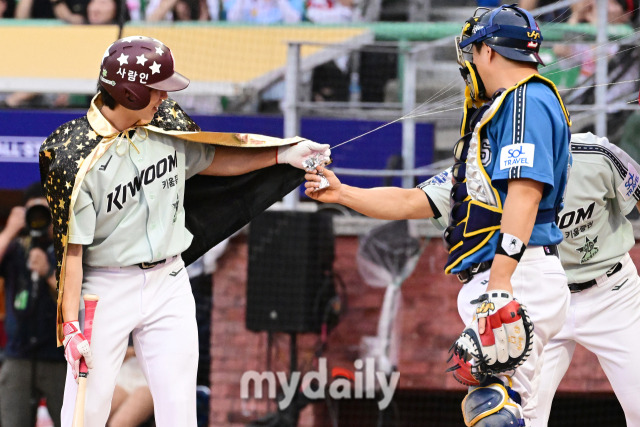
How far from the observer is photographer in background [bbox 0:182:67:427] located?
6.11 m

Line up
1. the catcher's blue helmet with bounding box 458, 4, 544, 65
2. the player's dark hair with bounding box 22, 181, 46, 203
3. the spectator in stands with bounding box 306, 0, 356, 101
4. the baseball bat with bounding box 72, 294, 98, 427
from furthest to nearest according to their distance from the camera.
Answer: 1. the spectator in stands with bounding box 306, 0, 356, 101
2. the player's dark hair with bounding box 22, 181, 46, 203
3. the baseball bat with bounding box 72, 294, 98, 427
4. the catcher's blue helmet with bounding box 458, 4, 544, 65

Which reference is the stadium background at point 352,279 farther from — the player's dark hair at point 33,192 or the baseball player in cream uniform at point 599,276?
the baseball player in cream uniform at point 599,276

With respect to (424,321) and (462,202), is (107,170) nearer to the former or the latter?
(462,202)

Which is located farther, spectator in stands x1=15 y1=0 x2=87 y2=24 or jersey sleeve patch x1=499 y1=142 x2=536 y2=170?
spectator in stands x1=15 y1=0 x2=87 y2=24

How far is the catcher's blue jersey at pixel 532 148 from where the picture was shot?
3102 mm

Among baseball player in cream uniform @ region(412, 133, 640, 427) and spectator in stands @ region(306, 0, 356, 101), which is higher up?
spectator in stands @ region(306, 0, 356, 101)

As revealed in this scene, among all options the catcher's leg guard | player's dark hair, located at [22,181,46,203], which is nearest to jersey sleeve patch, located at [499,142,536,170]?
the catcher's leg guard

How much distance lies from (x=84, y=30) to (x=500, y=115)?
5621mm

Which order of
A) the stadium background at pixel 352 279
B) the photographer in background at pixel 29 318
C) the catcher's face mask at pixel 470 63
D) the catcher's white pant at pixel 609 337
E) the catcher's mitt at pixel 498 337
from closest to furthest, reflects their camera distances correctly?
the catcher's mitt at pixel 498 337
the catcher's face mask at pixel 470 63
the catcher's white pant at pixel 609 337
the photographer in background at pixel 29 318
the stadium background at pixel 352 279

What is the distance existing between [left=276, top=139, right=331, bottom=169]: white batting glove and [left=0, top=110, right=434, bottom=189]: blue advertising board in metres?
2.85

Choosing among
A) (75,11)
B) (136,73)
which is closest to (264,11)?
(75,11)

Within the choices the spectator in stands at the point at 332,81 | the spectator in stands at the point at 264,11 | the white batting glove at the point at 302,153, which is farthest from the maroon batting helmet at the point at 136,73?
the spectator in stands at the point at 264,11

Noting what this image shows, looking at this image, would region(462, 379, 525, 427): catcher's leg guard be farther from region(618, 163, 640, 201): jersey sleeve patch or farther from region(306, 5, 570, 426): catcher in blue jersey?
region(618, 163, 640, 201): jersey sleeve patch

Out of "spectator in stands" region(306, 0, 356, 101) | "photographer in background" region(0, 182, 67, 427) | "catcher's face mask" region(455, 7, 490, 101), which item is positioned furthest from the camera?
"spectator in stands" region(306, 0, 356, 101)
